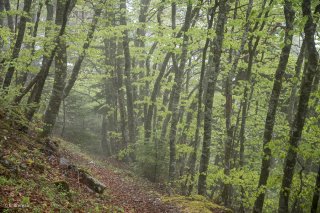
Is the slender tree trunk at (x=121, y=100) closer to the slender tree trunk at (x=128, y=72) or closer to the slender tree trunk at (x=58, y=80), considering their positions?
the slender tree trunk at (x=128, y=72)

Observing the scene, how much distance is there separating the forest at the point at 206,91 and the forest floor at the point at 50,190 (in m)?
0.94

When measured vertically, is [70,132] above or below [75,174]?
below

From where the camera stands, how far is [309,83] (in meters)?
7.04

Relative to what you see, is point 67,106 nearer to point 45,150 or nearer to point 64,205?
point 45,150

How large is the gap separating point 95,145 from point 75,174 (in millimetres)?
16917

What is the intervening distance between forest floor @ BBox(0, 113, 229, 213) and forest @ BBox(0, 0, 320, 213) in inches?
36.9

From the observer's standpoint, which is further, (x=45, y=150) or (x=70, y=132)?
(x=70, y=132)

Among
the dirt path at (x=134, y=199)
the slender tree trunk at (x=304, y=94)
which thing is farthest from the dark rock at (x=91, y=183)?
the slender tree trunk at (x=304, y=94)

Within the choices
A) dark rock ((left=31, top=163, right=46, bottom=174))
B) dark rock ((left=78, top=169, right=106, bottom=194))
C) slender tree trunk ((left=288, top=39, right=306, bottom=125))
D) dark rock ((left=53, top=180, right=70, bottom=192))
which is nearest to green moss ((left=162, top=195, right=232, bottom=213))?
dark rock ((left=78, top=169, right=106, bottom=194))

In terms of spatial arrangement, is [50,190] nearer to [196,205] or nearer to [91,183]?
[91,183]

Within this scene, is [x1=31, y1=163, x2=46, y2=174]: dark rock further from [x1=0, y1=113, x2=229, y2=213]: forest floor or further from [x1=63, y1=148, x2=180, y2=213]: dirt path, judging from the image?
[x1=63, y1=148, x2=180, y2=213]: dirt path

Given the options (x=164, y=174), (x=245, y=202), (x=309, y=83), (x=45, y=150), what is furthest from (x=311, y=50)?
(x=164, y=174)

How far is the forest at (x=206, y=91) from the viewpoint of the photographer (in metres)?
8.88

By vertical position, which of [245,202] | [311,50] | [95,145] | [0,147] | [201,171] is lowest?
[95,145]
